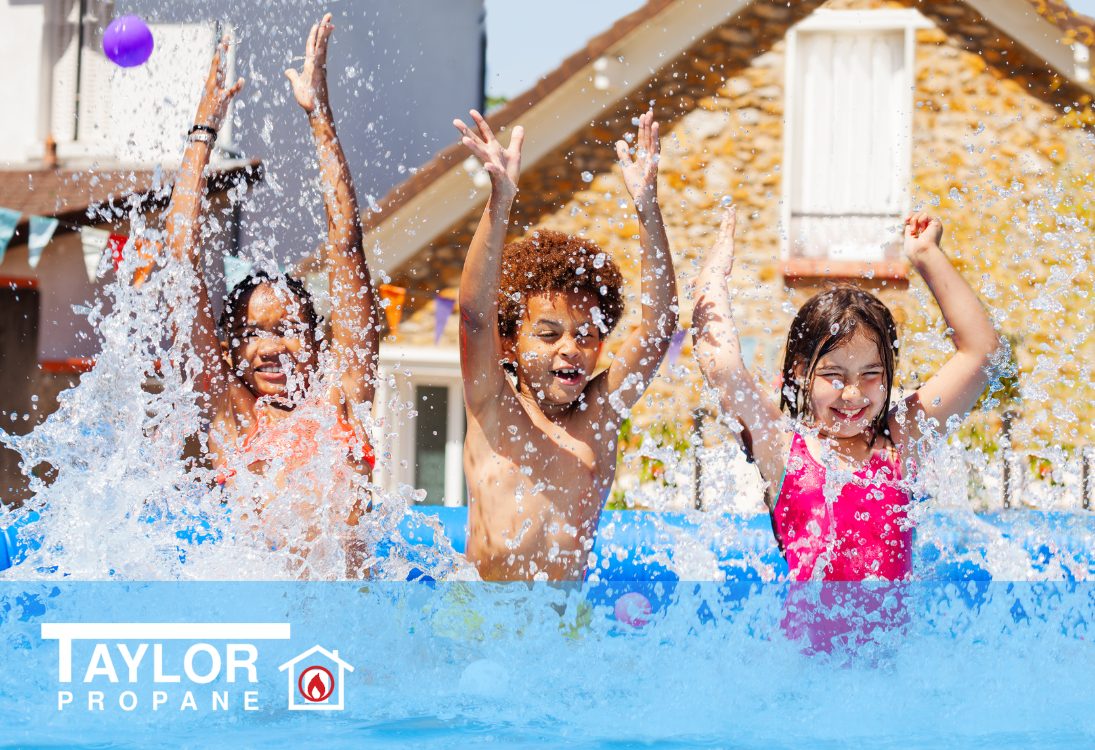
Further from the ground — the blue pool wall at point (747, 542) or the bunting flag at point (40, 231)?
the bunting flag at point (40, 231)

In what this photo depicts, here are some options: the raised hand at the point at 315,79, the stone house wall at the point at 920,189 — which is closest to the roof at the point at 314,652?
the raised hand at the point at 315,79

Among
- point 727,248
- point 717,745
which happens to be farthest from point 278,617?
point 727,248

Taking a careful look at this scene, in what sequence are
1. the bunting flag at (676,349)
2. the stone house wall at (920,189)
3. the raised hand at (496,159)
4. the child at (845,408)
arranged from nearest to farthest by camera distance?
the raised hand at (496,159)
the child at (845,408)
the bunting flag at (676,349)
the stone house wall at (920,189)

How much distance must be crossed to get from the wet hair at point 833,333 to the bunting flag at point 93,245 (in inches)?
286

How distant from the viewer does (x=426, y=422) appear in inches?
366

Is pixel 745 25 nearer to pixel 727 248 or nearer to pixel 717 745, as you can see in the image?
pixel 727 248

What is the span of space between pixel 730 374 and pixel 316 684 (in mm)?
1364

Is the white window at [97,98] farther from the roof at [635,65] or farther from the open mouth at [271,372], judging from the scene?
the open mouth at [271,372]

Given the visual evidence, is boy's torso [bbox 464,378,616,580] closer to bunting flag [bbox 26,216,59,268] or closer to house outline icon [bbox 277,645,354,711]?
house outline icon [bbox 277,645,354,711]

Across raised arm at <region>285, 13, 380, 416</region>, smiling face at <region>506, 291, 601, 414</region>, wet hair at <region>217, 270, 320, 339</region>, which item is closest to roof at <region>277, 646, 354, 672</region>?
smiling face at <region>506, 291, 601, 414</region>

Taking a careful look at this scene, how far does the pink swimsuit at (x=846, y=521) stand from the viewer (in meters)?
2.84

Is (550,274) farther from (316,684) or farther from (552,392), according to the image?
(316,684)

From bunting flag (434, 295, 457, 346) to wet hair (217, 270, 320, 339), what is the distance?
465 cm

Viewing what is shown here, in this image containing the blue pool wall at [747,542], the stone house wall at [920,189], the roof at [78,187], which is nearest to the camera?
the blue pool wall at [747,542]
